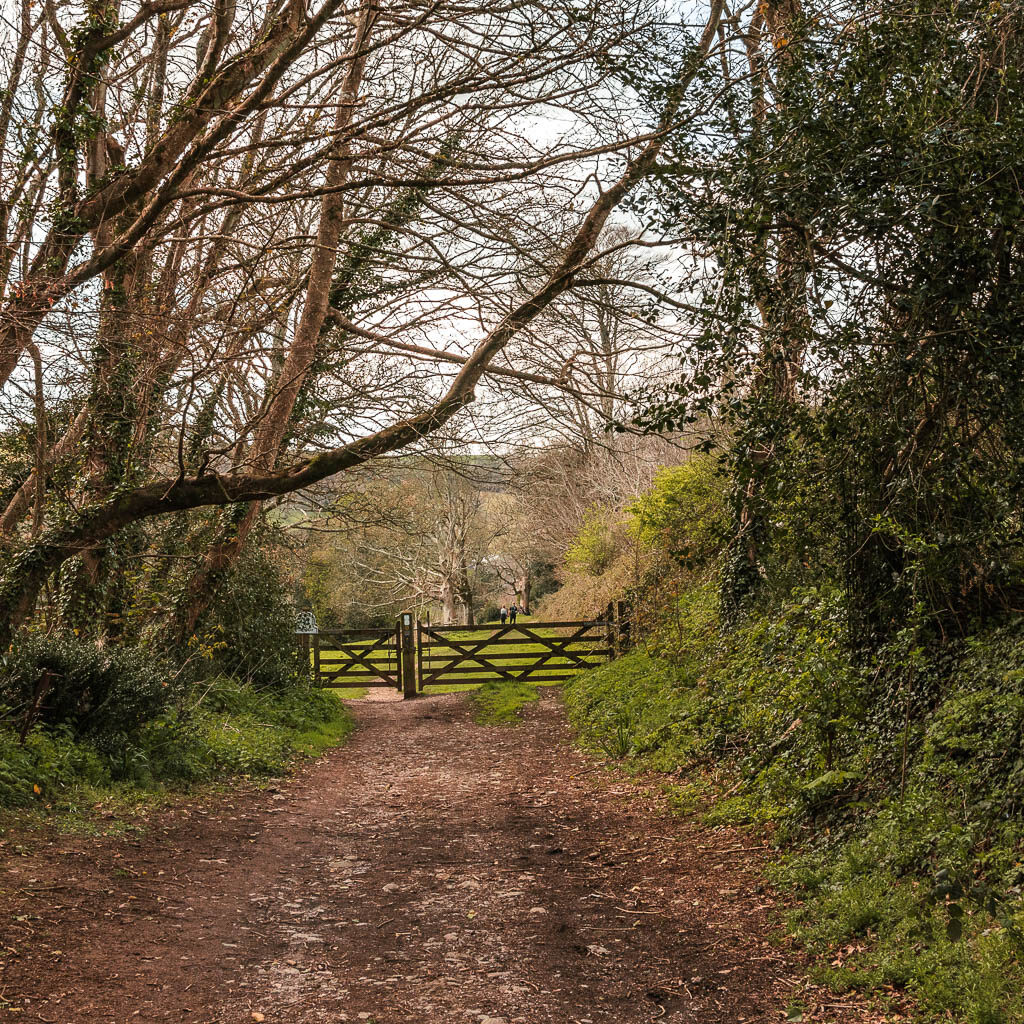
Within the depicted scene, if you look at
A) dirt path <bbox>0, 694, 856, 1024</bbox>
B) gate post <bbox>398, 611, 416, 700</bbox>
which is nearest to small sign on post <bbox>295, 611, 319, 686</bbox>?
Result: gate post <bbox>398, 611, 416, 700</bbox>

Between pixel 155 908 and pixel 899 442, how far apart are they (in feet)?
18.3

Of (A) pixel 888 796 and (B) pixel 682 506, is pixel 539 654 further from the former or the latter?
(A) pixel 888 796

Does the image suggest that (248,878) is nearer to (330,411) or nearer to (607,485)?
(330,411)

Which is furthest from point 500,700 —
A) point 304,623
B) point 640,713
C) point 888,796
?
point 888,796

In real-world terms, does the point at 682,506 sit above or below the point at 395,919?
above

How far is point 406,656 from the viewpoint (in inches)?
731

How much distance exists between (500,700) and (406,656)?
317 cm

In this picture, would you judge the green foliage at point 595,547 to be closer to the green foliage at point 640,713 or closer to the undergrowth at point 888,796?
the green foliage at point 640,713

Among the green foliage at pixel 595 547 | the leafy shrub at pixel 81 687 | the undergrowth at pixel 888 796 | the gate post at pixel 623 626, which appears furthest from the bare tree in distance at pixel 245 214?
the green foliage at pixel 595 547

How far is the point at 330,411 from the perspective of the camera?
11688 millimetres

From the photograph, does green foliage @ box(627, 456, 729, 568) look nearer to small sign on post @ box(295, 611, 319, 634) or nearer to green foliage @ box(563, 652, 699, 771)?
green foliage @ box(563, 652, 699, 771)

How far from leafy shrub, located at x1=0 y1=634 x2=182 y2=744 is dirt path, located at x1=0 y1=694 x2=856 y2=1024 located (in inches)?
45.3

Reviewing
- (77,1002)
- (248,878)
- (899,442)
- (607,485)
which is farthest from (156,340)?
(607,485)

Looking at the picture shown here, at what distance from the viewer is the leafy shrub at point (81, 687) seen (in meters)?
7.54
